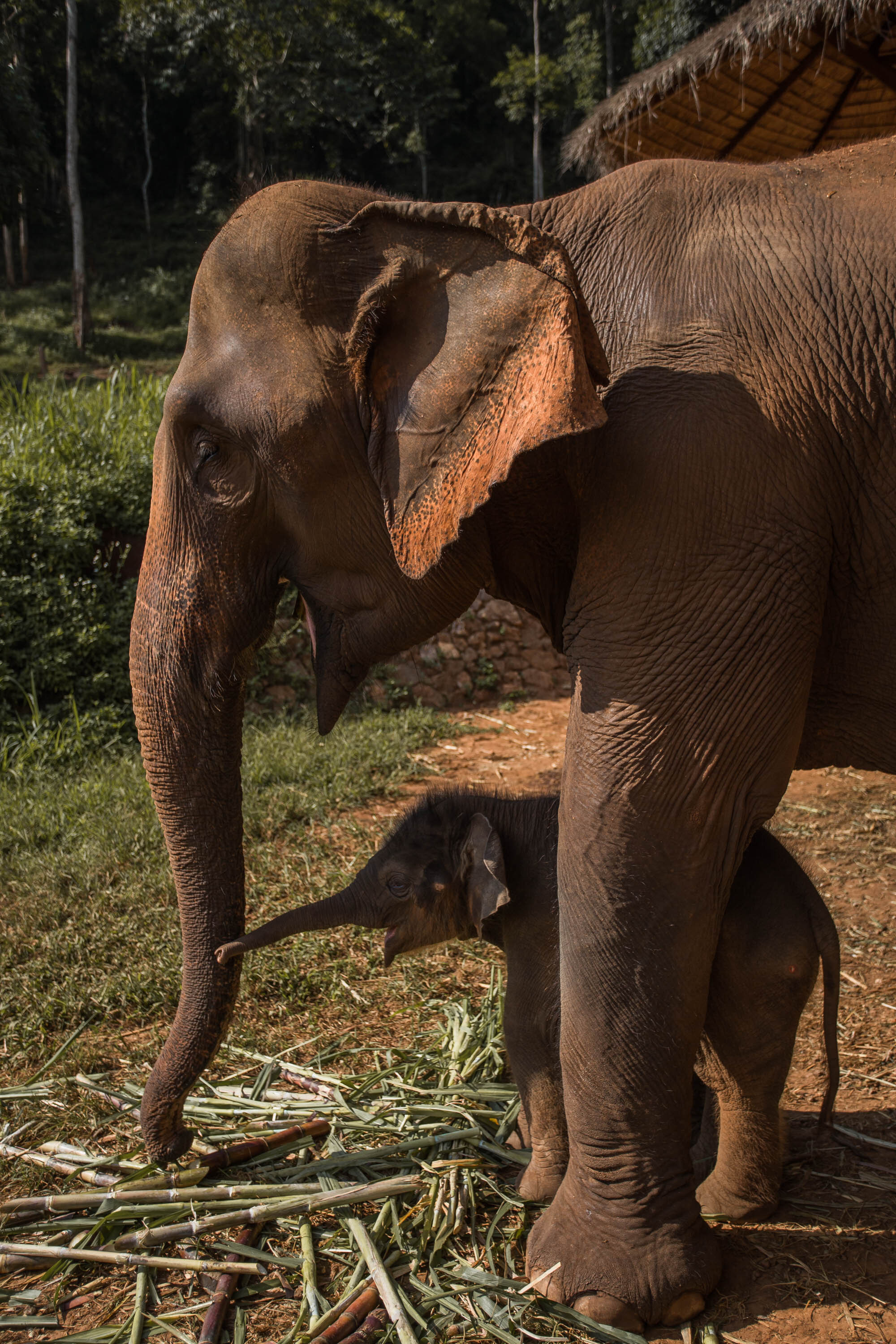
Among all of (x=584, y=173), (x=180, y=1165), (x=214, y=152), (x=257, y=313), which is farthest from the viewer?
(x=214, y=152)

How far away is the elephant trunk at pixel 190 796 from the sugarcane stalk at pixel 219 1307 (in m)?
0.38

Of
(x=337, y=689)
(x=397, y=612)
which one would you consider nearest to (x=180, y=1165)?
(x=337, y=689)

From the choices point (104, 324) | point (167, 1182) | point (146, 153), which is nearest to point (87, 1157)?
point (167, 1182)

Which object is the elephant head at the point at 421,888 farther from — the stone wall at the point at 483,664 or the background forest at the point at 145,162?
the stone wall at the point at 483,664

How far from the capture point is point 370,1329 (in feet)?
8.00

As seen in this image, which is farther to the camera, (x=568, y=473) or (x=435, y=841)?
(x=435, y=841)

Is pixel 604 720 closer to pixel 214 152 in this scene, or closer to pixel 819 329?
pixel 819 329

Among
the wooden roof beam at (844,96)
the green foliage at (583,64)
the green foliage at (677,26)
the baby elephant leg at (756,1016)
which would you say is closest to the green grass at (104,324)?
the green foliage at (677,26)

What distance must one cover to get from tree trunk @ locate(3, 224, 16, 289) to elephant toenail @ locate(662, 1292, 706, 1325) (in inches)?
1496

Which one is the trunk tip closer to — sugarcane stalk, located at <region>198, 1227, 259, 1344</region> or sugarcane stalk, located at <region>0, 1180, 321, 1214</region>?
sugarcane stalk, located at <region>0, 1180, 321, 1214</region>

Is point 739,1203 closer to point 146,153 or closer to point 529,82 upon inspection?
point 529,82

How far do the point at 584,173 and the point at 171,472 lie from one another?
26.8 ft

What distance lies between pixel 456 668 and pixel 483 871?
18.0 feet

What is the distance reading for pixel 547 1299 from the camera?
8.00ft
